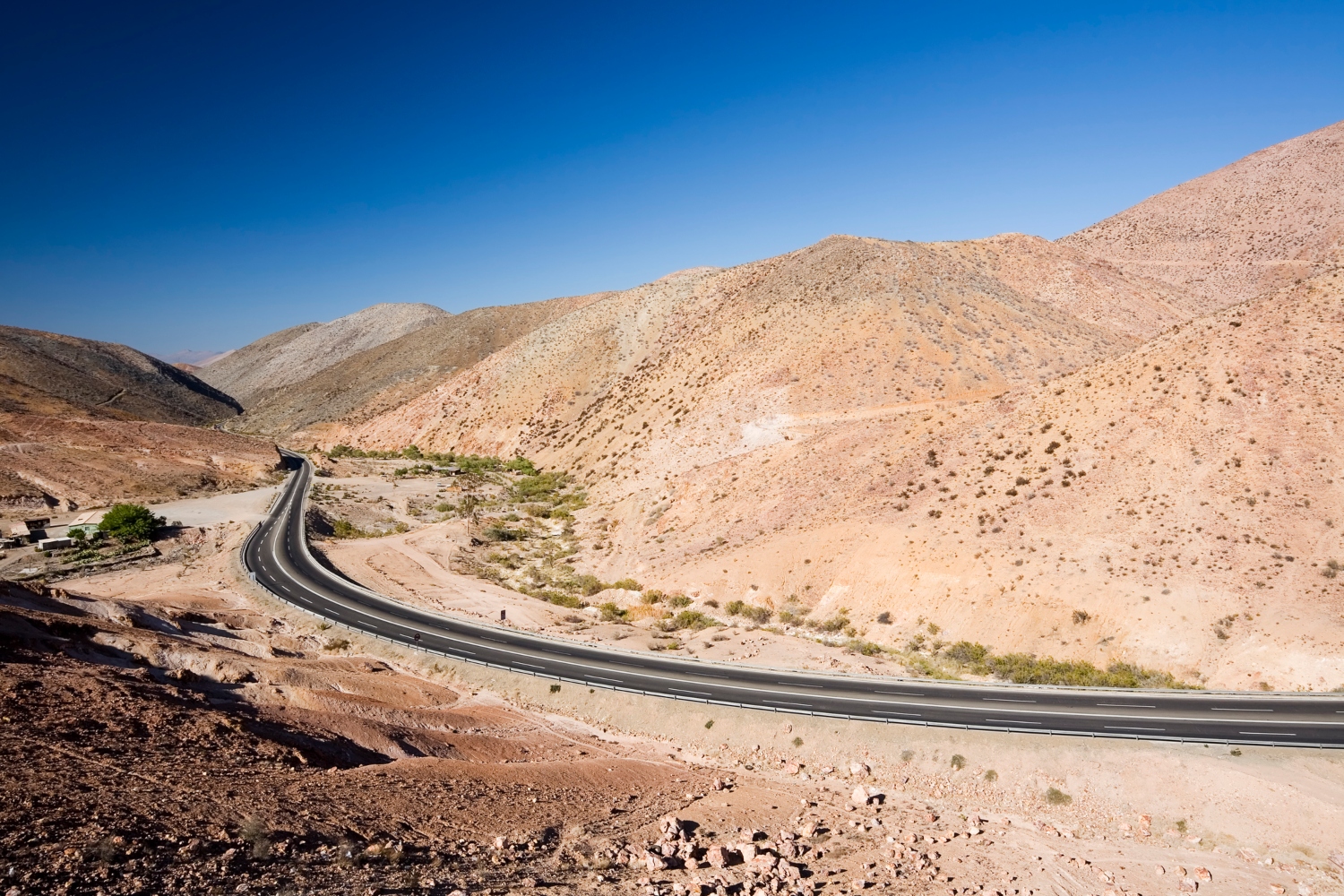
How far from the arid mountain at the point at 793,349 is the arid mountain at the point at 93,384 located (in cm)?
4509

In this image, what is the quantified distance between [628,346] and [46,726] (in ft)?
287

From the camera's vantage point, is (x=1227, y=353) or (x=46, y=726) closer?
(x=46, y=726)

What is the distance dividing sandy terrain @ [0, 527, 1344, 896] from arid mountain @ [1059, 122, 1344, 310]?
300ft

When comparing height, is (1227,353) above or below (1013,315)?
below

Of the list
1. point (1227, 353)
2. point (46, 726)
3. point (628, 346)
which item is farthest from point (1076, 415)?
point (628, 346)

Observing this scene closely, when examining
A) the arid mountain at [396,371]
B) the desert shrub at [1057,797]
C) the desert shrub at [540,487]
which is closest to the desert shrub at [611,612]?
the desert shrub at [1057,797]

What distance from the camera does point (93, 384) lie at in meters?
131

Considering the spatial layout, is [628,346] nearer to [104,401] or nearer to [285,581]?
[285,581]

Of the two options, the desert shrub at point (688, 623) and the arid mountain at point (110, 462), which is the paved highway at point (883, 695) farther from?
the arid mountain at point (110, 462)

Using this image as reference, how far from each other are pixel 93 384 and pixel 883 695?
15701cm

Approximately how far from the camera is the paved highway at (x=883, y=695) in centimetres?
2297

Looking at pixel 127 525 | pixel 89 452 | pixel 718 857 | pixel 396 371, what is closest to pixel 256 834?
pixel 718 857

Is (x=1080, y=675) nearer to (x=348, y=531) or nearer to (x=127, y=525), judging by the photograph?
(x=348, y=531)

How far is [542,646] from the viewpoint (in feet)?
112
